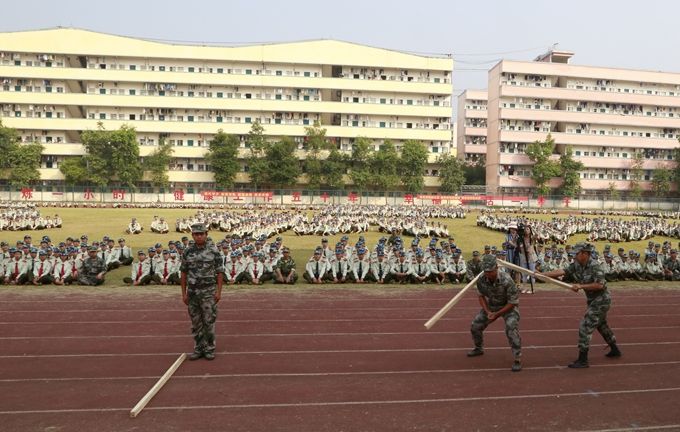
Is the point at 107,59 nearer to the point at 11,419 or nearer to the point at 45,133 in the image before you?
the point at 45,133

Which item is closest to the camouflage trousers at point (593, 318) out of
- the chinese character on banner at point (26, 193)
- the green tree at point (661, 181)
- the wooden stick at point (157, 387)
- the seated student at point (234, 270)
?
the wooden stick at point (157, 387)

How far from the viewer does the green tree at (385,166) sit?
51.9 meters

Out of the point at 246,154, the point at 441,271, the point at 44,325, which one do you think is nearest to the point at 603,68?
the point at 246,154

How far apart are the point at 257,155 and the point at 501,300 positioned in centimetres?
4756

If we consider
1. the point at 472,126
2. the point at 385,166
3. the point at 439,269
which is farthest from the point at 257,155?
the point at 439,269

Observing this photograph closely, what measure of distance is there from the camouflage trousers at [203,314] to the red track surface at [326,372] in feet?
0.97

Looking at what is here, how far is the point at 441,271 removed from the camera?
43.5 feet

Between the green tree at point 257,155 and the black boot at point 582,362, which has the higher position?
the green tree at point 257,155

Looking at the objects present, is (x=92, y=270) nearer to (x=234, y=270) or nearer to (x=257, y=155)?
(x=234, y=270)

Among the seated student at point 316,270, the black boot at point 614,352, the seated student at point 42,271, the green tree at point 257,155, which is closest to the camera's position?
the black boot at point 614,352

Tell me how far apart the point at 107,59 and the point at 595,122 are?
5018 centimetres

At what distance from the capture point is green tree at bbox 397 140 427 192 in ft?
171

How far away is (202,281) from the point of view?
6789 mm

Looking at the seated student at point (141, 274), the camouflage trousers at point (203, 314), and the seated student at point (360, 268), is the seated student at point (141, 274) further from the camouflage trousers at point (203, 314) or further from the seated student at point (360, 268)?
the camouflage trousers at point (203, 314)
